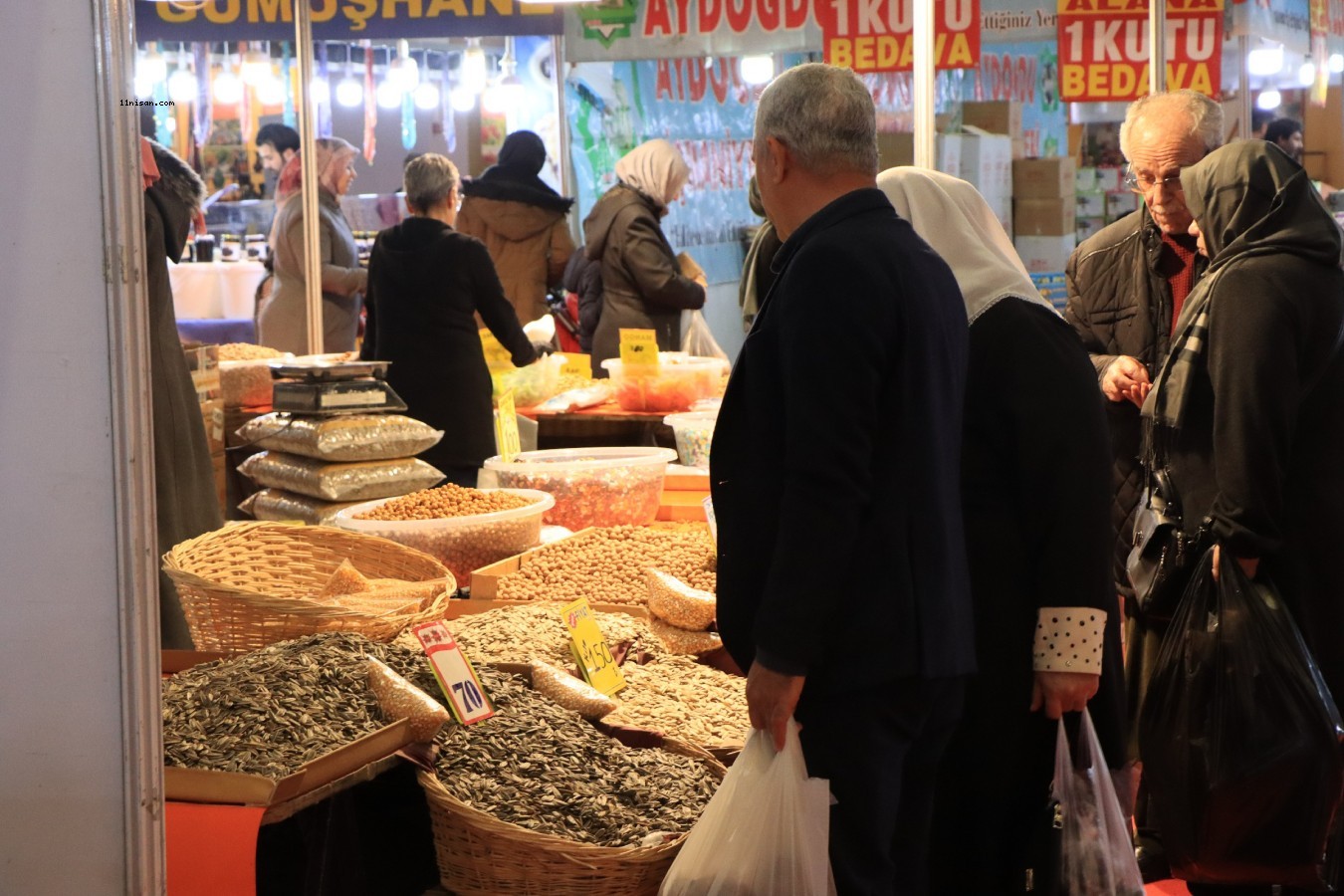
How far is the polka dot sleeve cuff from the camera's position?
203cm

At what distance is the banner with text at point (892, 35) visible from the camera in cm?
573

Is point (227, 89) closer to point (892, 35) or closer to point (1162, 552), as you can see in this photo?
point (892, 35)

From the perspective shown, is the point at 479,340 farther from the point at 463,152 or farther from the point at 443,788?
the point at 463,152

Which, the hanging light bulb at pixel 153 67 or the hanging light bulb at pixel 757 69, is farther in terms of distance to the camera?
the hanging light bulb at pixel 153 67

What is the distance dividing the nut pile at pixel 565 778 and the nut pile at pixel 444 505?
0.96 meters

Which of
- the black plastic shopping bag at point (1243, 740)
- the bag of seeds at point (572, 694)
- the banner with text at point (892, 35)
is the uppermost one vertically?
the banner with text at point (892, 35)

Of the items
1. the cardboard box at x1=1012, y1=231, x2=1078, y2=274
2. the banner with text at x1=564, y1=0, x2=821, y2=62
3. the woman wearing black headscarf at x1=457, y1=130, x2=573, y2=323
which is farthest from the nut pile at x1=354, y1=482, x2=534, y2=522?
the banner with text at x1=564, y1=0, x2=821, y2=62

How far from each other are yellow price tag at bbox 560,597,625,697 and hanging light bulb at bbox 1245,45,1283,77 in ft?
20.2

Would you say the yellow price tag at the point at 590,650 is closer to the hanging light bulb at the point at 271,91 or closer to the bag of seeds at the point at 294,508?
the bag of seeds at the point at 294,508

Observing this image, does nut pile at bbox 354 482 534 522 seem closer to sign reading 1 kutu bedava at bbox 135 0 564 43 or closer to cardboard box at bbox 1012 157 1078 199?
cardboard box at bbox 1012 157 1078 199

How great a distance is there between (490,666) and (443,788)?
0.45 meters

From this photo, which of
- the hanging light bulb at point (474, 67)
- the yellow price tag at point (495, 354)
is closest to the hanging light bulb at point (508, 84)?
the hanging light bulb at point (474, 67)

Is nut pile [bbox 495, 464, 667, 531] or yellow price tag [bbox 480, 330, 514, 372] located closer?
nut pile [bbox 495, 464, 667, 531]

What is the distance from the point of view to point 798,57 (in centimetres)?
671
